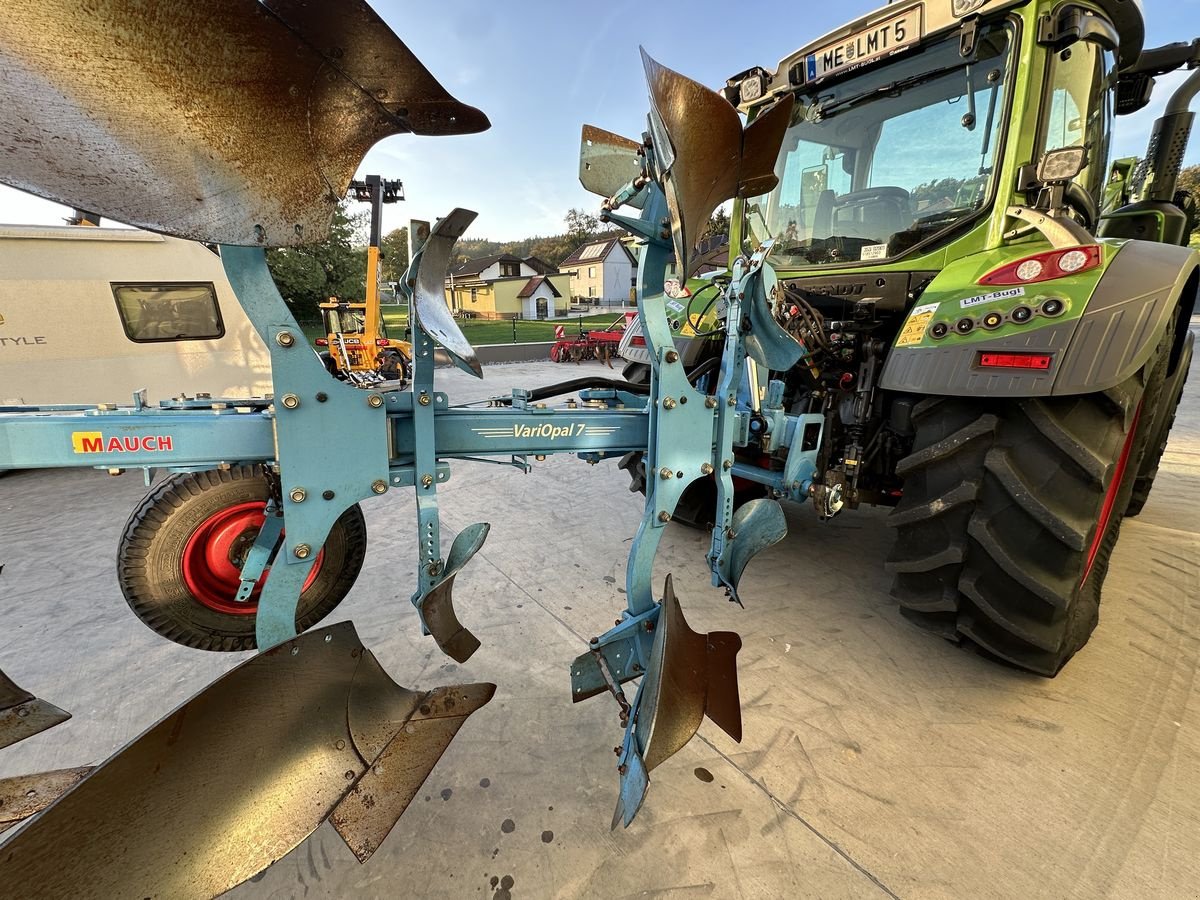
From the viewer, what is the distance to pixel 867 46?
2.25 metres

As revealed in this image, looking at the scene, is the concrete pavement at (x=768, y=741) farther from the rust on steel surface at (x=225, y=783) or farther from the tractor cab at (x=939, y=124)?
the tractor cab at (x=939, y=124)

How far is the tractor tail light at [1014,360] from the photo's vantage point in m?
1.61

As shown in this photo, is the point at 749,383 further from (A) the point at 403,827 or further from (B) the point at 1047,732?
(A) the point at 403,827

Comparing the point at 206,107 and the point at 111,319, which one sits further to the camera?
the point at 111,319

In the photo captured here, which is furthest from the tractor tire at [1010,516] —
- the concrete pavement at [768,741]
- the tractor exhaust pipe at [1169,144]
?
the tractor exhaust pipe at [1169,144]

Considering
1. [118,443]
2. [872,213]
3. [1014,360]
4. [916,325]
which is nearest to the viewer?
[118,443]

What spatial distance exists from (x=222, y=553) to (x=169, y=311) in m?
5.15

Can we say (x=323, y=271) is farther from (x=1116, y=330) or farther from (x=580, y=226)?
(x=580, y=226)

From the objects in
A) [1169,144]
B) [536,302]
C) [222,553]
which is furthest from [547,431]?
[536,302]

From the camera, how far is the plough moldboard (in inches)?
37.1

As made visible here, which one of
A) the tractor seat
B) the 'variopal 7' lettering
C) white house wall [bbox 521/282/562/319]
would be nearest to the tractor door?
the tractor seat

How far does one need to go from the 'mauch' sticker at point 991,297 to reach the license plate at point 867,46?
1149 mm

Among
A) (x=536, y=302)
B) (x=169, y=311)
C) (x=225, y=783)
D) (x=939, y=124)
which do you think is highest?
(x=939, y=124)

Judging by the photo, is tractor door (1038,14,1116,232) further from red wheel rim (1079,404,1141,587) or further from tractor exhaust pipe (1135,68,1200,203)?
tractor exhaust pipe (1135,68,1200,203)
